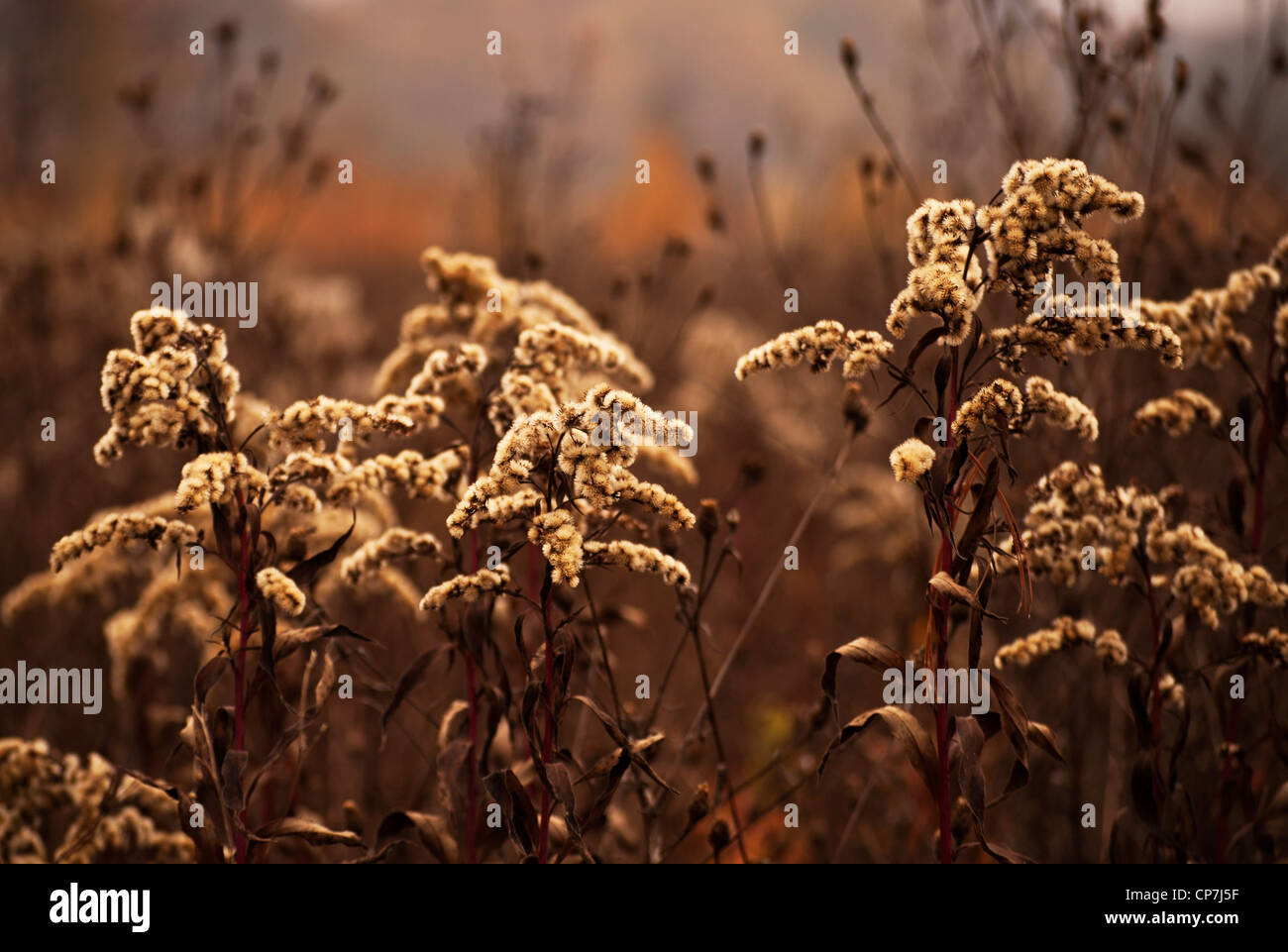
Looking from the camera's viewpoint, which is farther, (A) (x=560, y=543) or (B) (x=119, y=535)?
(B) (x=119, y=535)

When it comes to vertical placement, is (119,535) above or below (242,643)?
above

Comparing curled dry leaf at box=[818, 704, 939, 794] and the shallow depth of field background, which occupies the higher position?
the shallow depth of field background

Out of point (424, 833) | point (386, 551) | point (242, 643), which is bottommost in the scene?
point (424, 833)

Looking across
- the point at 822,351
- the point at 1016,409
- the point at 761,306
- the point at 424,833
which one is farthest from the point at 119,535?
the point at 761,306

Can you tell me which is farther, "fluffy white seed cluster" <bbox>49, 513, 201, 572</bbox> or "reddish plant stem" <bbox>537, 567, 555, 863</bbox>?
"fluffy white seed cluster" <bbox>49, 513, 201, 572</bbox>

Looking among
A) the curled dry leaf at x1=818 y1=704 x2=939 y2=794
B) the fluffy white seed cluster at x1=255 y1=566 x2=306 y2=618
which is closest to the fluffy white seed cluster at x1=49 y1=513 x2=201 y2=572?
the fluffy white seed cluster at x1=255 y1=566 x2=306 y2=618

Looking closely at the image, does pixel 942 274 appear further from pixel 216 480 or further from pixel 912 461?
pixel 216 480

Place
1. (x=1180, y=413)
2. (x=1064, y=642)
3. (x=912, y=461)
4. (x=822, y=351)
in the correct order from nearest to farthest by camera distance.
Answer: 1. (x=912, y=461)
2. (x=822, y=351)
3. (x=1064, y=642)
4. (x=1180, y=413)

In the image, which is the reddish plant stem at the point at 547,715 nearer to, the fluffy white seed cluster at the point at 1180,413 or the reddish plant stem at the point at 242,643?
the reddish plant stem at the point at 242,643

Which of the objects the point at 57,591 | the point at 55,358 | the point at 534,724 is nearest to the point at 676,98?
the point at 55,358

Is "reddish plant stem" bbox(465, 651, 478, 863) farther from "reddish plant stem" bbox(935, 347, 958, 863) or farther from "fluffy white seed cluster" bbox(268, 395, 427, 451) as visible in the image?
"reddish plant stem" bbox(935, 347, 958, 863)

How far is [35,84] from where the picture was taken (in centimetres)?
611

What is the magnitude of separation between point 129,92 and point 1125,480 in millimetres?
4614

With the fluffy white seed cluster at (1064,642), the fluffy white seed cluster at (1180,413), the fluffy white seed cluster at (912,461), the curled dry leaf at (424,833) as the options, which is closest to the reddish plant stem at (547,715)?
the curled dry leaf at (424,833)
